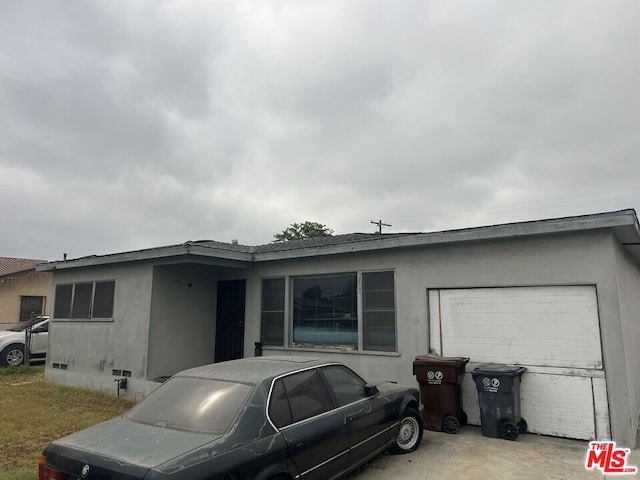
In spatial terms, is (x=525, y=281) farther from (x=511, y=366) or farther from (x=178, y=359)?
(x=178, y=359)

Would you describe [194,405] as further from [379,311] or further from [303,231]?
[303,231]

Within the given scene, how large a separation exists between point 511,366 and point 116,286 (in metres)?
8.59

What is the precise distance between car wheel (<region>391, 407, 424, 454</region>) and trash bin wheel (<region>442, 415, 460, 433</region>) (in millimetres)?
993

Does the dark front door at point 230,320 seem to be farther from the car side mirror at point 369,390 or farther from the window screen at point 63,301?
the car side mirror at point 369,390

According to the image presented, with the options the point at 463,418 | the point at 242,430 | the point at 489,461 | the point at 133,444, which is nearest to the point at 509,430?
the point at 463,418

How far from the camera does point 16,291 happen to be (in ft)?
74.1

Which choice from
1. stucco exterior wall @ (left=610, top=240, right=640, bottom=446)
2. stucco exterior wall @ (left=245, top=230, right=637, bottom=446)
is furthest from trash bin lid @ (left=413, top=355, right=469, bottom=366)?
stucco exterior wall @ (left=610, top=240, right=640, bottom=446)

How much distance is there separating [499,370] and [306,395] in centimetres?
326

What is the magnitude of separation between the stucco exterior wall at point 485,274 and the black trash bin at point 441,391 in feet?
2.26

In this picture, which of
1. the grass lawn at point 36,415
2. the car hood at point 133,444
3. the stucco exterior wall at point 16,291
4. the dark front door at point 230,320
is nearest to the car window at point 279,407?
the car hood at point 133,444

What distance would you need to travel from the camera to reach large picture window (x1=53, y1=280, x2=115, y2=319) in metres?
10.7

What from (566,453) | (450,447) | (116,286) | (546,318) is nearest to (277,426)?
(450,447)

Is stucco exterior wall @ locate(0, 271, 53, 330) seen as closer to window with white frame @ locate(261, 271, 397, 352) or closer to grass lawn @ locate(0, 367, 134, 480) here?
grass lawn @ locate(0, 367, 134, 480)

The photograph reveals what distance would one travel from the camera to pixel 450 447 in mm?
5820
